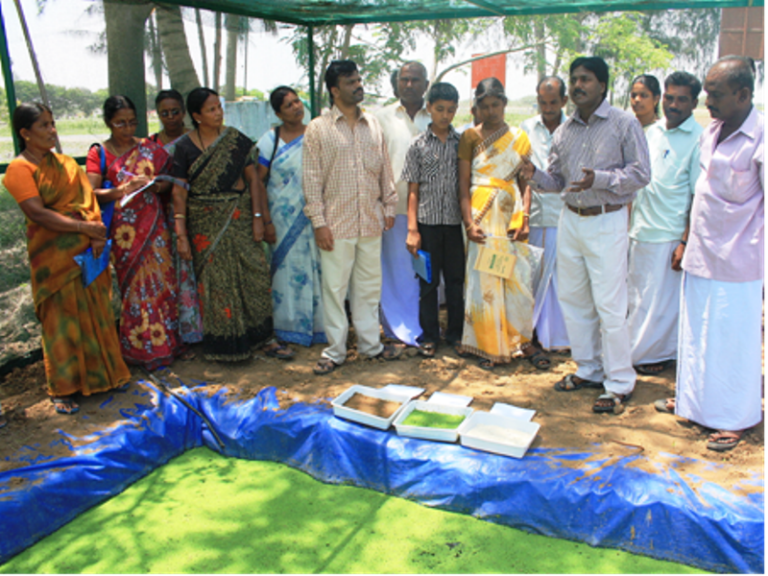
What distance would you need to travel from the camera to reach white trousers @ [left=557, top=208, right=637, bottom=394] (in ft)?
10.3

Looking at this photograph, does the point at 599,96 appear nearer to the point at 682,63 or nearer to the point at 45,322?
the point at 45,322

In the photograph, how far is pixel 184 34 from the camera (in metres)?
4.82

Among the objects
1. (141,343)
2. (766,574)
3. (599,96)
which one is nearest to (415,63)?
(599,96)

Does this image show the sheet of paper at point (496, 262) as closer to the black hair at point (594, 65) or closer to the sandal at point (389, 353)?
the sandal at point (389, 353)

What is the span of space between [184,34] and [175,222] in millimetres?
1944

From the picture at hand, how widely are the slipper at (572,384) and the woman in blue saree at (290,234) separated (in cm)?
172

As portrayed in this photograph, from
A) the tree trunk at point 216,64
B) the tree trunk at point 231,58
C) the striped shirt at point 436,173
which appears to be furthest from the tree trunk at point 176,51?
the striped shirt at point 436,173

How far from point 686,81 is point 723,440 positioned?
1975 mm

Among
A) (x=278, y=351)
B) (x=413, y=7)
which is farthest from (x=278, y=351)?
(x=413, y=7)

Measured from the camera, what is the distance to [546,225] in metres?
4.13

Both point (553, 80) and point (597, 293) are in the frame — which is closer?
point (597, 293)

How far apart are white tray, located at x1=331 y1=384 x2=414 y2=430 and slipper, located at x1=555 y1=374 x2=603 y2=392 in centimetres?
82

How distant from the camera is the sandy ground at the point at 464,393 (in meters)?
2.77

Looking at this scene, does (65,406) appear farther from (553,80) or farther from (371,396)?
(553,80)
